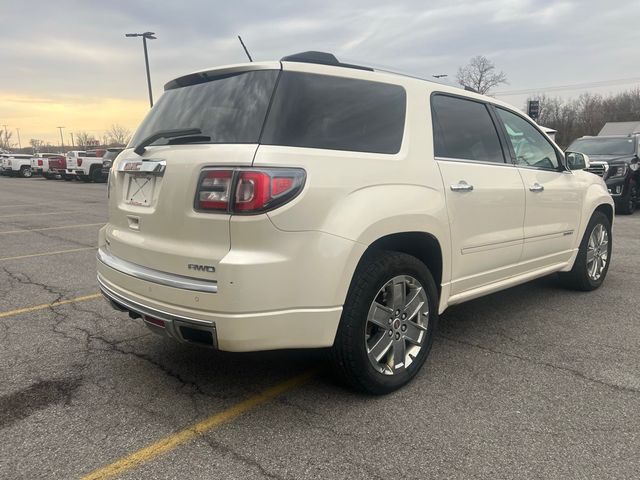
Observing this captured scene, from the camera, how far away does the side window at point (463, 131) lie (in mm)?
3482

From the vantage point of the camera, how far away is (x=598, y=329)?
4219 millimetres

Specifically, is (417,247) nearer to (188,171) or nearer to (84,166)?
(188,171)

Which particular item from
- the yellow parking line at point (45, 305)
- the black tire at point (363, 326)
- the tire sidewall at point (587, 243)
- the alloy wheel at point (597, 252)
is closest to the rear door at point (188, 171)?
the black tire at point (363, 326)

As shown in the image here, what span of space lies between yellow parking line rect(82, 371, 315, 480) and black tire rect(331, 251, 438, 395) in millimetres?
440

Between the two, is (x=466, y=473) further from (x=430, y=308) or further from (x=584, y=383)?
(x=584, y=383)

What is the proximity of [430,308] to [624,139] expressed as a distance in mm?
12058

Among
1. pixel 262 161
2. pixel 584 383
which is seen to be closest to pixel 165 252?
pixel 262 161

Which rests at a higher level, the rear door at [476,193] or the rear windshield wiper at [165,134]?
the rear windshield wiper at [165,134]

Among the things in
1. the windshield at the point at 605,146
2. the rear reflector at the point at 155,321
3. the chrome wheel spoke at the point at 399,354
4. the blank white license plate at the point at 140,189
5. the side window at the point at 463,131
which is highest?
the side window at the point at 463,131

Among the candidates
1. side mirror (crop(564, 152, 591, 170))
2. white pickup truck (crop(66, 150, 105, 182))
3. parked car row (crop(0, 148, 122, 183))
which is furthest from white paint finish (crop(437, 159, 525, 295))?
white pickup truck (crop(66, 150, 105, 182))

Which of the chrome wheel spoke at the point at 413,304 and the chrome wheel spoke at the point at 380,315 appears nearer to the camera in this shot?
the chrome wheel spoke at the point at 380,315

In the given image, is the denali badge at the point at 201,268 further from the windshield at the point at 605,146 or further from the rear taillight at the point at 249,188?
the windshield at the point at 605,146

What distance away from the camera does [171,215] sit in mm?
2762

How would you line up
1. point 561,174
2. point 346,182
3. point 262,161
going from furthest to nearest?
point 561,174
point 346,182
point 262,161
